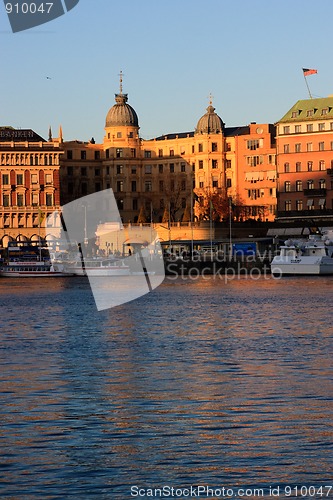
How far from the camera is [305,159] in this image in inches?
7274

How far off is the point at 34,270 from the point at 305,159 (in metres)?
48.2

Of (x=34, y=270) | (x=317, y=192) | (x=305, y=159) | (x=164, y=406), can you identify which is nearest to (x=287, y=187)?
(x=305, y=159)

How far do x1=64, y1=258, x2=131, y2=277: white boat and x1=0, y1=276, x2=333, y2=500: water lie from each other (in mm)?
77756

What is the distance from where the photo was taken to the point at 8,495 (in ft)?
88.3

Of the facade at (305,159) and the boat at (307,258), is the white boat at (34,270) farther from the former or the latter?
the facade at (305,159)

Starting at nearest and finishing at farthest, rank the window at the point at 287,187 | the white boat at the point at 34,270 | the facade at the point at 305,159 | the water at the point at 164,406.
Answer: the water at the point at 164,406 → the white boat at the point at 34,270 → the facade at the point at 305,159 → the window at the point at 287,187

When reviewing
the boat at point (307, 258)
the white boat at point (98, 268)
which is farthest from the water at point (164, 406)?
the white boat at point (98, 268)

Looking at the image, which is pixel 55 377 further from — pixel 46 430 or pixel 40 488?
pixel 40 488

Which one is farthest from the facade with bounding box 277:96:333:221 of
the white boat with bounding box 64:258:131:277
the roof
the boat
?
the boat

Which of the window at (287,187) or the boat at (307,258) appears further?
the window at (287,187)

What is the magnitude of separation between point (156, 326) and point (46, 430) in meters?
34.9

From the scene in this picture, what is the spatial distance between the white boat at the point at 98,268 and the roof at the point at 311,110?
146 feet

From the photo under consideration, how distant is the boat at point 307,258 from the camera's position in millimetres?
134750

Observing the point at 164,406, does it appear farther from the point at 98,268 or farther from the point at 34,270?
the point at 34,270
